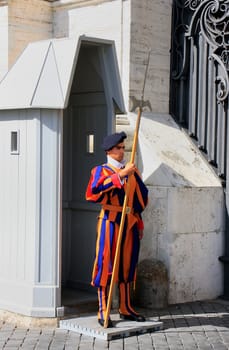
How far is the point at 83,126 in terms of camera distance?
790 cm

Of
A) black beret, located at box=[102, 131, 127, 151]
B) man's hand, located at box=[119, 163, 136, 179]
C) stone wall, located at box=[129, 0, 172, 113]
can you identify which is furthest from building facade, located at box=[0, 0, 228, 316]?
man's hand, located at box=[119, 163, 136, 179]

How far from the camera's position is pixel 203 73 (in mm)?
8453

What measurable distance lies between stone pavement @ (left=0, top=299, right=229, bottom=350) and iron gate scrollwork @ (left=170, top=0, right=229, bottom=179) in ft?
5.80

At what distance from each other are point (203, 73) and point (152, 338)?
10.2 ft

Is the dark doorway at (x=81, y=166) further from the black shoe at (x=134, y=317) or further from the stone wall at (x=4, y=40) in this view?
→ the stone wall at (x=4, y=40)

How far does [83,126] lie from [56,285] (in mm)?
1754

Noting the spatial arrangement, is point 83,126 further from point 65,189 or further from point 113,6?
point 113,6

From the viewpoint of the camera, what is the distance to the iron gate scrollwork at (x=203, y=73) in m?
8.23

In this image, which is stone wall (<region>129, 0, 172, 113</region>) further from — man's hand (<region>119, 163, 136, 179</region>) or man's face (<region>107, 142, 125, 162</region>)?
man's hand (<region>119, 163, 136, 179</region>)

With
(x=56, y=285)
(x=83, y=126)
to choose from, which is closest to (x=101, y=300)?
(x=56, y=285)

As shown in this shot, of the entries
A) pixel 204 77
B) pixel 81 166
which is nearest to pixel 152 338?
pixel 81 166

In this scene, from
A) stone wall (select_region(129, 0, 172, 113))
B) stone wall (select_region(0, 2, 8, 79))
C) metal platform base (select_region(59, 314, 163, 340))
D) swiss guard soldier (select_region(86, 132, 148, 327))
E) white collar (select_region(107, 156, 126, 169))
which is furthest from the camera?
stone wall (select_region(0, 2, 8, 79))

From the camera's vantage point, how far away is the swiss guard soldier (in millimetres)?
6789

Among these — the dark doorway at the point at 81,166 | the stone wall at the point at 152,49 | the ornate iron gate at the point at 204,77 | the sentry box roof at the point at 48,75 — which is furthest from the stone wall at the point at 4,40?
the ornate iron gate at the point at 204,77
